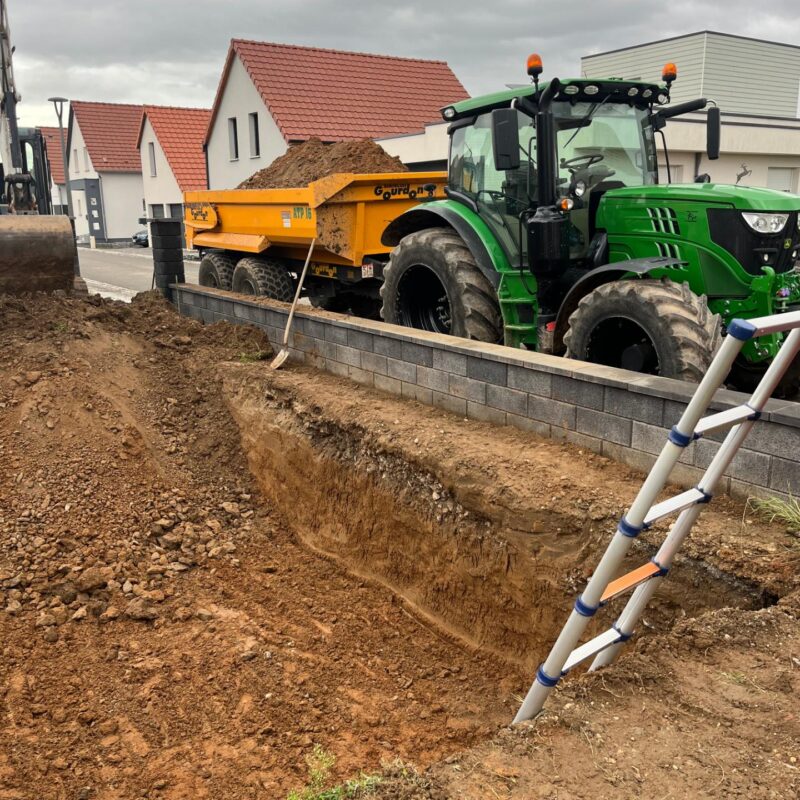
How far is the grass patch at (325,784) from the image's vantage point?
248 centimetres

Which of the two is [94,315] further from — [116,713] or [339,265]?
[116,713]

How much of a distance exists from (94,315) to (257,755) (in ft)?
19.2

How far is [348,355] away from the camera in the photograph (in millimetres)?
7078

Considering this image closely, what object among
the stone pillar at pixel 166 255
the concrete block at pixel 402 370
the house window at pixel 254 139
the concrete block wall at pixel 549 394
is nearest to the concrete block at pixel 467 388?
the concrete block wall at pixel 549 394

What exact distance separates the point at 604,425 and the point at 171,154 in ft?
95.2

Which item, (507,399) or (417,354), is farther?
(417,354)

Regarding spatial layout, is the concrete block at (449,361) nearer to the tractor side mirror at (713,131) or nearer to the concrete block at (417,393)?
the concrete block at (417,393)

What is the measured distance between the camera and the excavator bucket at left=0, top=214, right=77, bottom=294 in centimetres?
841

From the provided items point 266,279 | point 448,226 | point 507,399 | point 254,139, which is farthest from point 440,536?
point 254,139

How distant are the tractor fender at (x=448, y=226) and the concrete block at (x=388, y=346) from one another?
94 cm

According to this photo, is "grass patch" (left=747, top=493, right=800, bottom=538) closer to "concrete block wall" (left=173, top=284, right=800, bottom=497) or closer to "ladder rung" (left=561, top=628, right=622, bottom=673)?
"concrete block wall" (left=173, top=284, right=800, bottom=497)

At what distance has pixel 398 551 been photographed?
566cm

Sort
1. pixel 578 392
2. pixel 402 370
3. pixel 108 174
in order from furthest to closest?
1. pixel 108 174
2. pixel 402 370
3. pixel 578 392

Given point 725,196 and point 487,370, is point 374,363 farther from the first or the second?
point 725,196
